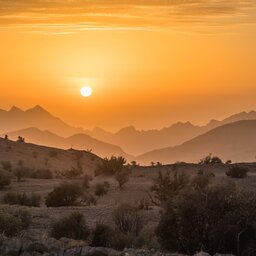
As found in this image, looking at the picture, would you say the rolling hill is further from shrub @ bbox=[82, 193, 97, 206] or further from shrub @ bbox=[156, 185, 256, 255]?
shrub @ bbox=[156, 185, 256, 255]

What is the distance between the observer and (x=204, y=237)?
767 inches

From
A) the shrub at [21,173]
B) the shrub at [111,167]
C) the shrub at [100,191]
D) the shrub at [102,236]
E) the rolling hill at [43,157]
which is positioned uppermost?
the rolling hill at [43,157]

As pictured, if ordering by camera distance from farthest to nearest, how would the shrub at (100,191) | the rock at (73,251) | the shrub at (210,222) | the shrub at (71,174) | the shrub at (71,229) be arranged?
the shrub at (71,174) < the shrub at (100,191) < the shrub at (71,229) < the shrub at (210,222) < the rock at (73,251)

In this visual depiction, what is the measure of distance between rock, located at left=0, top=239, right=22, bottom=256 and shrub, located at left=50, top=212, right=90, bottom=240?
18.3ft

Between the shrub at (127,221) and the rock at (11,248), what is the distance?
7462 millimetres

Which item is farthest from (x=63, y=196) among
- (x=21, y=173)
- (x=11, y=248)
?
(x=21, y=173)

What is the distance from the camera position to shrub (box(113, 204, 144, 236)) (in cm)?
2399

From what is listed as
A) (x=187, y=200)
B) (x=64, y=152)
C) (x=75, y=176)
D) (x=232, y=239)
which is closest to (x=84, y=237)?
(x=187, y=200)

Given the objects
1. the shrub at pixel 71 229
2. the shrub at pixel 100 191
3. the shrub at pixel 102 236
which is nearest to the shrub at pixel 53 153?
the shrub at pixel 100 191

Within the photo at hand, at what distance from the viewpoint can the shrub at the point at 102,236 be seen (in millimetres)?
20344

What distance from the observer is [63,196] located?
36562mm

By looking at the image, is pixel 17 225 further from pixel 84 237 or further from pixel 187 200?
pixel 187 200

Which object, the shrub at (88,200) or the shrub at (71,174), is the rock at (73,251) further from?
the shrub at (71,174)

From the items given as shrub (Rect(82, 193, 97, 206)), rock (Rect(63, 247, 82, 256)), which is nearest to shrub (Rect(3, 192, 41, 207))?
shrub (Rect(82, 193, 97, 206))
